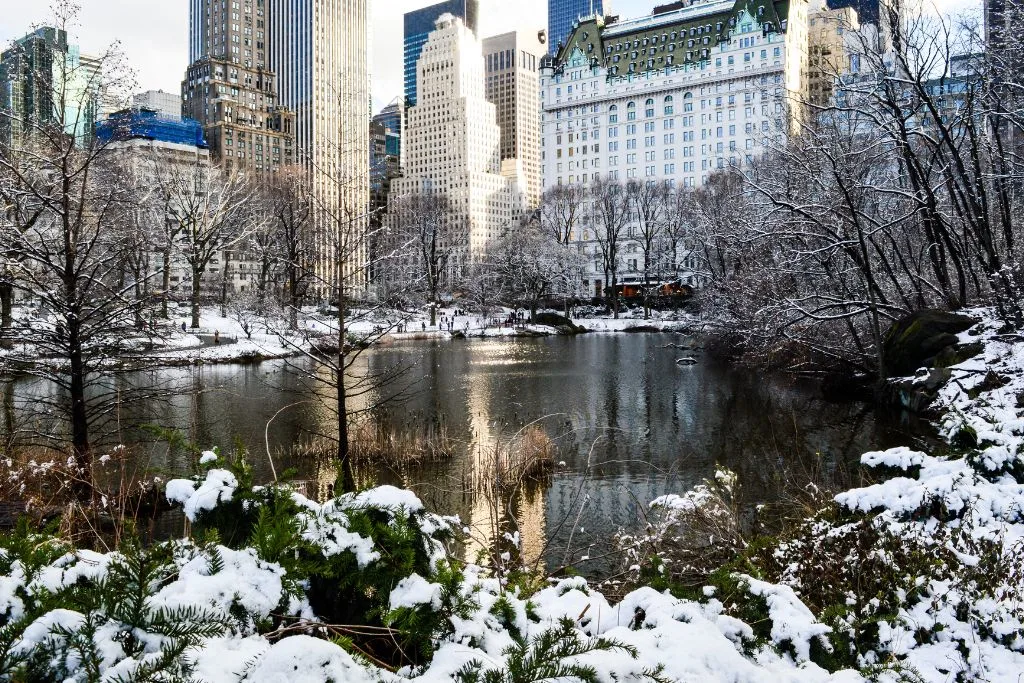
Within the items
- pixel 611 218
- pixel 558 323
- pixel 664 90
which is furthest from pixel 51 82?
pixel 664 90

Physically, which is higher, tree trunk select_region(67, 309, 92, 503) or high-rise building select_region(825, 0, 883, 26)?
high-rise building select_region(825, 0, 883, 26)

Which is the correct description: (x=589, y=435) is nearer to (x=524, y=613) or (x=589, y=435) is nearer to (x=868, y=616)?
(x=868, y=616)

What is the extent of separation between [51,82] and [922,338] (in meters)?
18.4

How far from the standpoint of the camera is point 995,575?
5.00 metres

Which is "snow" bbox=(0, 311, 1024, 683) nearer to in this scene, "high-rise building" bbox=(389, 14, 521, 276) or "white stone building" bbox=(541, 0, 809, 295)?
"white stone building" bbox=(541, 0, 809, 295)

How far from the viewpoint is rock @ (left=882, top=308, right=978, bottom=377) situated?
17625 mm

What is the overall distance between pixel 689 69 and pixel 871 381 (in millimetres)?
89749

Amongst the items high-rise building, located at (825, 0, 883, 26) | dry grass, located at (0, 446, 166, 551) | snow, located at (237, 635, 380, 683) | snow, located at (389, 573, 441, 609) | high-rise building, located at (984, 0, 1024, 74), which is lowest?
dry grass, located at (0, 446, 166, 551)

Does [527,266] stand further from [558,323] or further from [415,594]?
[415,594]

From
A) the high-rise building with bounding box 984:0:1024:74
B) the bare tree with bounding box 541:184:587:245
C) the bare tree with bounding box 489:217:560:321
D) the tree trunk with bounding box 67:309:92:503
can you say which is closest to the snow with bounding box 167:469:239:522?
the tree trunk with bounding box 67:309:92:503

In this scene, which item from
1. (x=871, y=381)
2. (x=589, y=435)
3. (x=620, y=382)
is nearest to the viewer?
(x=589, y=435)

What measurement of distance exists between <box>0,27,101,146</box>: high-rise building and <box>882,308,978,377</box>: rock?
683 inches

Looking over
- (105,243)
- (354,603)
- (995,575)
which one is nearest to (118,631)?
(354,603)

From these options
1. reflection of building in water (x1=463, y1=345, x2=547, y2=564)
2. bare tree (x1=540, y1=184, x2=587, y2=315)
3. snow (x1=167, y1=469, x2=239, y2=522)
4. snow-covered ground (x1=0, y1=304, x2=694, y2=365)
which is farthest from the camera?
bare tree (x1=540, y1=184, x2=587, y2=315)
